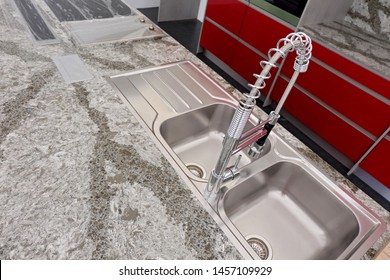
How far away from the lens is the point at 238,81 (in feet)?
9.53

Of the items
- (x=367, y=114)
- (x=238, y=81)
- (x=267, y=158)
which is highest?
(x=267, y=158)

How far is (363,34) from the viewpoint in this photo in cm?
216

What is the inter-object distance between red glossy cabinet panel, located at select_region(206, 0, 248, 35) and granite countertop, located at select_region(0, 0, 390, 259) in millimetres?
1962

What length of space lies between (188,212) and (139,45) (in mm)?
928

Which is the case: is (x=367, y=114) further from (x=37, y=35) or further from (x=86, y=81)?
(x=37, y=35)

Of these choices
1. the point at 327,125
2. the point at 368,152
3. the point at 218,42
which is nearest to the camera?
the point at 368,152

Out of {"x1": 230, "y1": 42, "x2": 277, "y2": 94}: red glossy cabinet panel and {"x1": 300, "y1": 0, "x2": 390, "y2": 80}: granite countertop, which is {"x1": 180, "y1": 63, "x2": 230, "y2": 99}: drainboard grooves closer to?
{"x1": 300, "y1": 0, "x2": 390, "y2": 80}: granite countertop

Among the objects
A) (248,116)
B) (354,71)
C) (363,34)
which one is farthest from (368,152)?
(248,116)

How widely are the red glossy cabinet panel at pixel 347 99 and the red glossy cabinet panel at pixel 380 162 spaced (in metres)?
0.10

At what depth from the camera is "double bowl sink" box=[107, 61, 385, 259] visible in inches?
30.4

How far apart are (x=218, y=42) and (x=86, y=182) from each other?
8.53 ft

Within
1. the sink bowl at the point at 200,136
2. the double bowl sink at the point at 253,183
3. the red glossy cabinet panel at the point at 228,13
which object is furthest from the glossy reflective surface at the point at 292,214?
the red glossy cabinet panel at the point at 228,13

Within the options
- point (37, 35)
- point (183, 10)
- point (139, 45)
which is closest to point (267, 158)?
point (139, 45)

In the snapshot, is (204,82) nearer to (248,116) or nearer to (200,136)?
(200,136)
